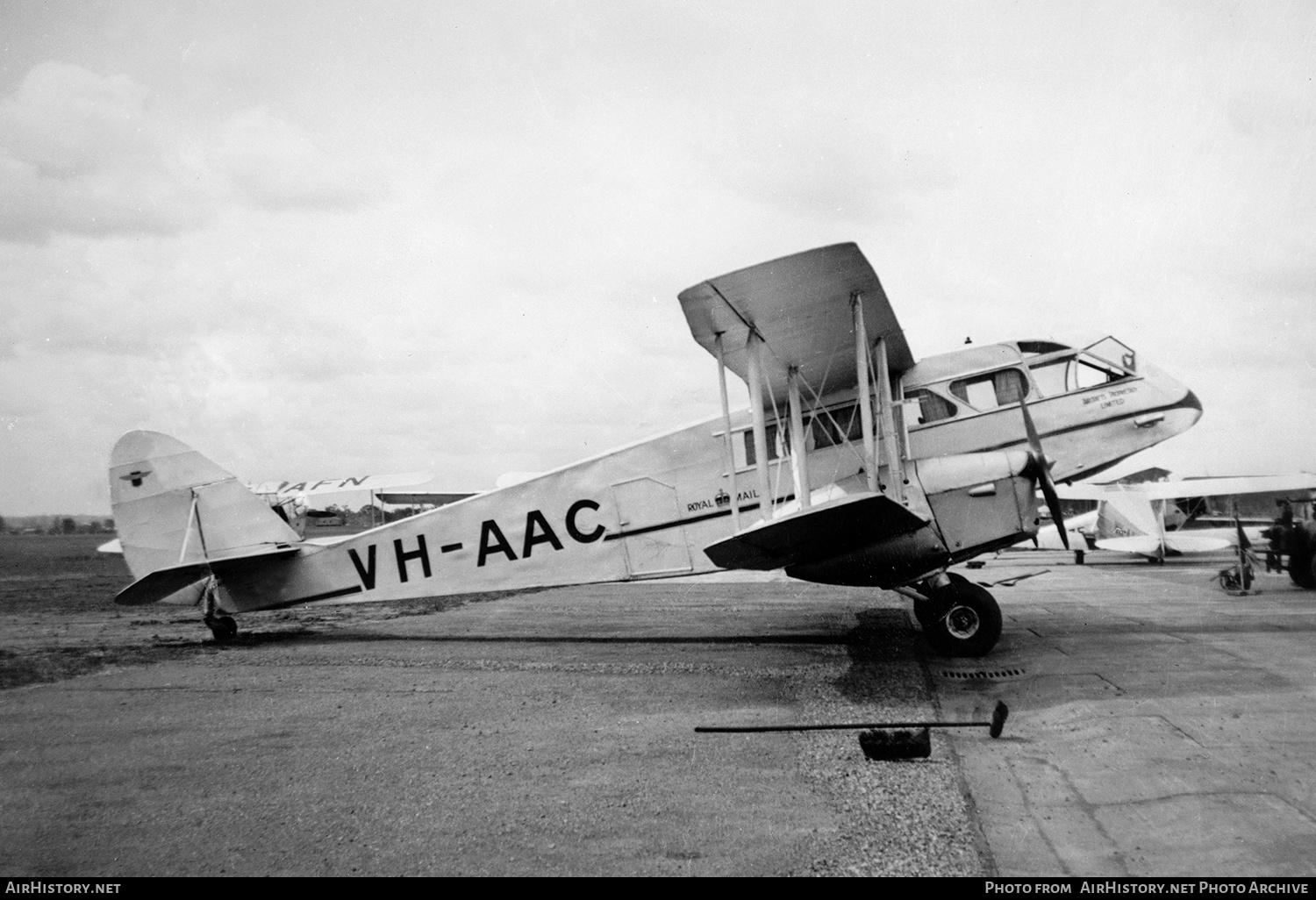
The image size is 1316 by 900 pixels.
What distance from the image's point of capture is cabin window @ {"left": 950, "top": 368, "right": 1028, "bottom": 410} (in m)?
8.98

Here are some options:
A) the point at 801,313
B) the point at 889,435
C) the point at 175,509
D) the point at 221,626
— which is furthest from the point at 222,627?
the point at 889,435

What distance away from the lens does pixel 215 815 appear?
4215 millimetres

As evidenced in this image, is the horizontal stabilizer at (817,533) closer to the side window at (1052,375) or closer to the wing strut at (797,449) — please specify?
the wing strut at (797,449)

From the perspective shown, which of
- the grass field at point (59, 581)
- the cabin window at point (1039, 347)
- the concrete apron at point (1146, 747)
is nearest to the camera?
the concrete apron at point (1146, 747)

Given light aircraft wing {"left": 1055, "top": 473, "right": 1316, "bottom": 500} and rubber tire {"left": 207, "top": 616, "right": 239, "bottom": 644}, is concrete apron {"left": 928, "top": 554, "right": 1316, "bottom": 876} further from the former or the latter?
rubber tire {"left": 207, "top": 616, "right": 239, "bottom": 644}

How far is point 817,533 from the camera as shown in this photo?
281 inches

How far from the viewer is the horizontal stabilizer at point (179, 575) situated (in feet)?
31.1

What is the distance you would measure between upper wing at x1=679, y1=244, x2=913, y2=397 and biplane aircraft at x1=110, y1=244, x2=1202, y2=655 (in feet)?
0.08

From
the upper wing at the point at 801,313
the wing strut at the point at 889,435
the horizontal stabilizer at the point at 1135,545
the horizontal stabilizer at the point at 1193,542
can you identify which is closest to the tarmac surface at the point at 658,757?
the wing strut at the point at 889,435

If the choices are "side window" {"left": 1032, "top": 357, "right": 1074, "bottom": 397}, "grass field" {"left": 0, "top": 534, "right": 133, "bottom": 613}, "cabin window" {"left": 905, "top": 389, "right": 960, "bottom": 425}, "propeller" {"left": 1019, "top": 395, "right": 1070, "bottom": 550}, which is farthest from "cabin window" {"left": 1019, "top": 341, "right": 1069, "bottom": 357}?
"grass field" {"left": 0, "top": 534, "right": 133, "bottom": 613}

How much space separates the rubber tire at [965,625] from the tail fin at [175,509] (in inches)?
321

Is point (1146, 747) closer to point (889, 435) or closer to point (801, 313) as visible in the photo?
point (889, 435)

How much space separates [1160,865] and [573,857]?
247 centimetres
